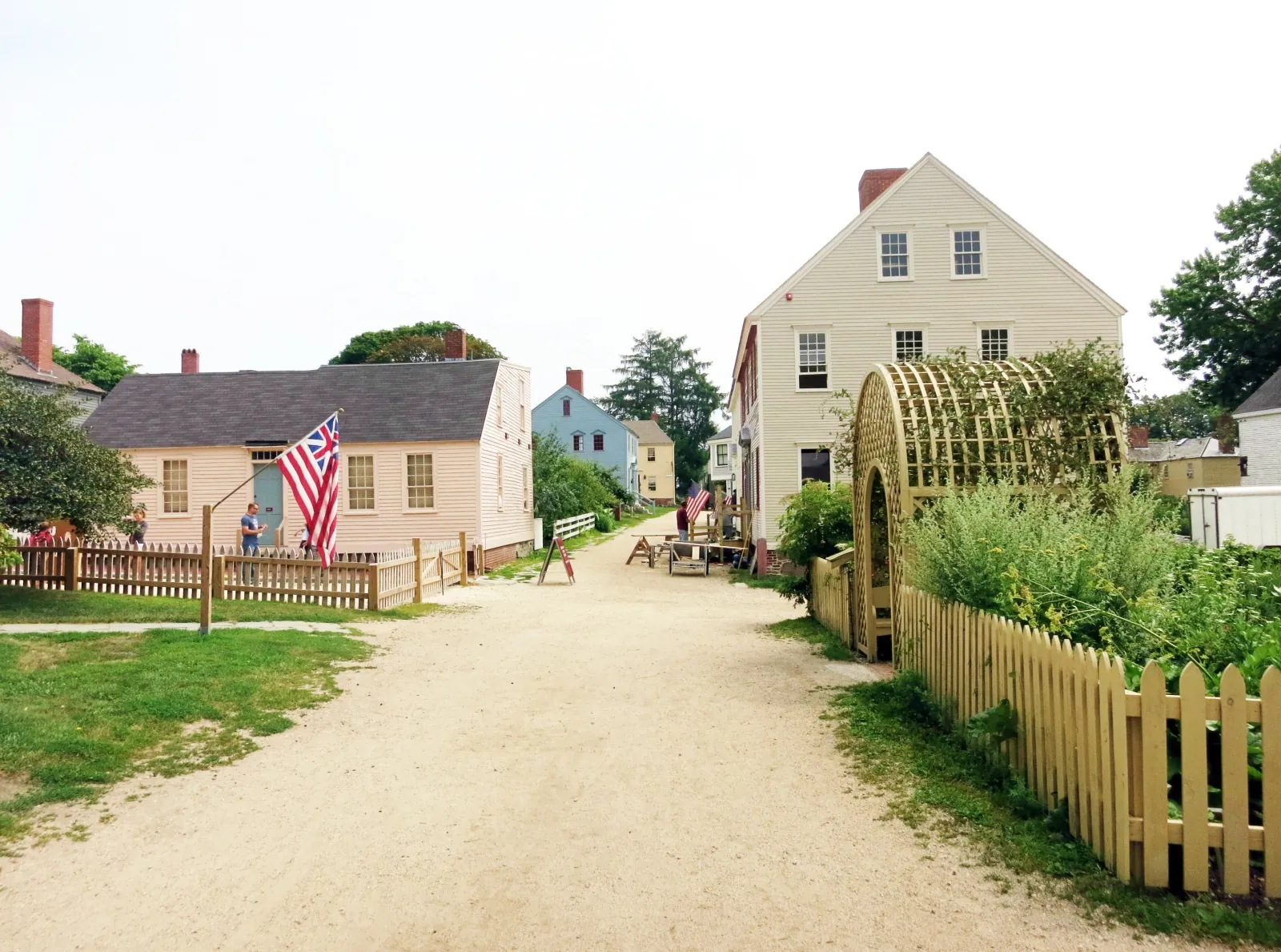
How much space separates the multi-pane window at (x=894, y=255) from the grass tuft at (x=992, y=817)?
18861 millimetres

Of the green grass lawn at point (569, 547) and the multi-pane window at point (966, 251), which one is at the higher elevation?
the multi-pane window at point (966, 251)

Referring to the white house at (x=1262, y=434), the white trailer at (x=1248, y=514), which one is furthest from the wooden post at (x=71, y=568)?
the white house at (x=1262, y=434)

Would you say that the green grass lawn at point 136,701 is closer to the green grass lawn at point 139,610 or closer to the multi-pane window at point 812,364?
the green grass lawn at point 139,610

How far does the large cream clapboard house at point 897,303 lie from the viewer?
25297 mm

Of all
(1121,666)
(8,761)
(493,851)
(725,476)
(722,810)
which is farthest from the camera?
(725,476)

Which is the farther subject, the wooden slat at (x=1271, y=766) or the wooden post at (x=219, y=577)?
the wooden post at (x=219, y=577)

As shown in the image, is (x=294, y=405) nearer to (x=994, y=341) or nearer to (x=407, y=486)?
(x=407, y=486)

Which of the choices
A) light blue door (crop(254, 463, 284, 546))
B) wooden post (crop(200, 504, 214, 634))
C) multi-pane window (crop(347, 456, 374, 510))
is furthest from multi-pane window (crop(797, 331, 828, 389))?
wooden post (crop(200, 504, 214, 634))

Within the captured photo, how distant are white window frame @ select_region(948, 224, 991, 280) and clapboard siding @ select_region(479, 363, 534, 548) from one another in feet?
44.2

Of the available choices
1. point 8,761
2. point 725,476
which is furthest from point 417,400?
point 725,476

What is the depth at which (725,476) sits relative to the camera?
78.9 meters

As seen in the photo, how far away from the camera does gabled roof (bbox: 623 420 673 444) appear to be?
8206 centimetres

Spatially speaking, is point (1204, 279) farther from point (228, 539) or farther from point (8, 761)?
point (8, 761)

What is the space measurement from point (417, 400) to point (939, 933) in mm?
25072
